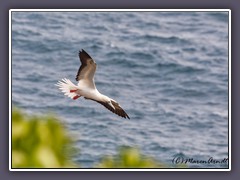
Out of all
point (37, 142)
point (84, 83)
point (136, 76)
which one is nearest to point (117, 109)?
point (84, 83)

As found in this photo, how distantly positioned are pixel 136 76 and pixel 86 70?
1230 mm

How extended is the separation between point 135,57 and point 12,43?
168cm

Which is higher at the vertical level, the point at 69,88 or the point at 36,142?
the point at 69,88

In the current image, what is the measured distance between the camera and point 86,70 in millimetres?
4578

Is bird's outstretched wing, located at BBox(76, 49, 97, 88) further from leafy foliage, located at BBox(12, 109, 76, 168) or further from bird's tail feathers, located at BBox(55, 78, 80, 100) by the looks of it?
leafy foliage, located at BBox(12, 109, 76, 168)

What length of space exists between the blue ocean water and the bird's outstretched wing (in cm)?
42

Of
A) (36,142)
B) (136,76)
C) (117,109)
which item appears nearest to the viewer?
(36,142)

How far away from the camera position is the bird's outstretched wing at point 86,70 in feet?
14.8

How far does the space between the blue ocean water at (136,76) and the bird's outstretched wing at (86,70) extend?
416 millimetres

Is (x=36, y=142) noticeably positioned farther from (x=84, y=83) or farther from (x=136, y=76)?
(x=136, y=76)

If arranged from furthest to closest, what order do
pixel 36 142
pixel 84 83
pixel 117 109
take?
pixel 117 109 → pixel 84 83 → pixel 36 142

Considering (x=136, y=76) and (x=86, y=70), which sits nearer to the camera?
(x=86, y=70)
